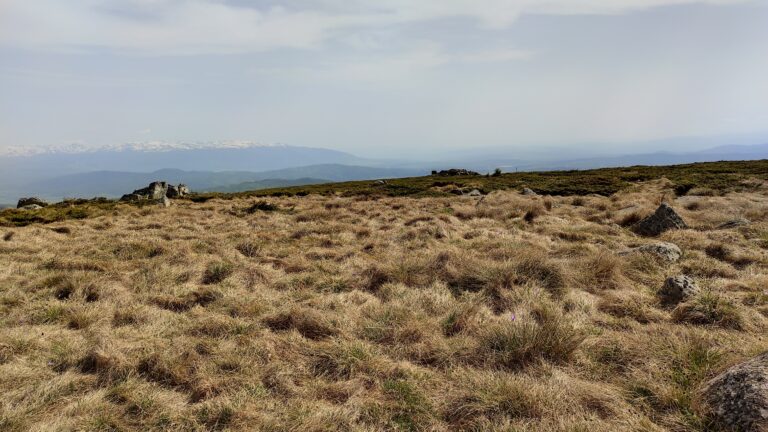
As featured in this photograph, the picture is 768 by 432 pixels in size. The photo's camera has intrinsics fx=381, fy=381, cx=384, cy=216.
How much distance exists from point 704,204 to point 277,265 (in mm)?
20665

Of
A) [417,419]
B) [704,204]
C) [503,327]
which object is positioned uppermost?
[704,204]

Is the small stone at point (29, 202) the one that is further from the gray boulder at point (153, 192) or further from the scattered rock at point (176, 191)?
the scattered rock at point (176, 191)

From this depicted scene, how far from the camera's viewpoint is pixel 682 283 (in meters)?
7.77

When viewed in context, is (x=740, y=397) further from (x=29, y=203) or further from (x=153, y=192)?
(x=29, y=203)

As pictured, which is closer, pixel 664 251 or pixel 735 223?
pixel 664 251

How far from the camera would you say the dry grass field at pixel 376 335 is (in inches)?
186

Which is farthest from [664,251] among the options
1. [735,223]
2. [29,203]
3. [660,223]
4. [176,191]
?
[29,203]

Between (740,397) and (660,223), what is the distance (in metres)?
12.0

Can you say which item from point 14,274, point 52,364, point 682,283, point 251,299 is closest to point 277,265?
point 251,299

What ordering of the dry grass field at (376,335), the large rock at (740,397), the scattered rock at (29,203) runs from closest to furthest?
1. the large rock at (740,397)
2. the dry grass field at (376,335)
3. the scattered rock at (29,203)

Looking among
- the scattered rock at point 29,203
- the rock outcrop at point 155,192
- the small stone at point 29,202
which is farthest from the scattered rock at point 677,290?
the small stone at point 29,202

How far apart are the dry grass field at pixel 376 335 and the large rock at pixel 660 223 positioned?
3.20 feet

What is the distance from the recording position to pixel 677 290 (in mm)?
7652

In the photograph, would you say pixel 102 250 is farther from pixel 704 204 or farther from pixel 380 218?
pixel 704 204
